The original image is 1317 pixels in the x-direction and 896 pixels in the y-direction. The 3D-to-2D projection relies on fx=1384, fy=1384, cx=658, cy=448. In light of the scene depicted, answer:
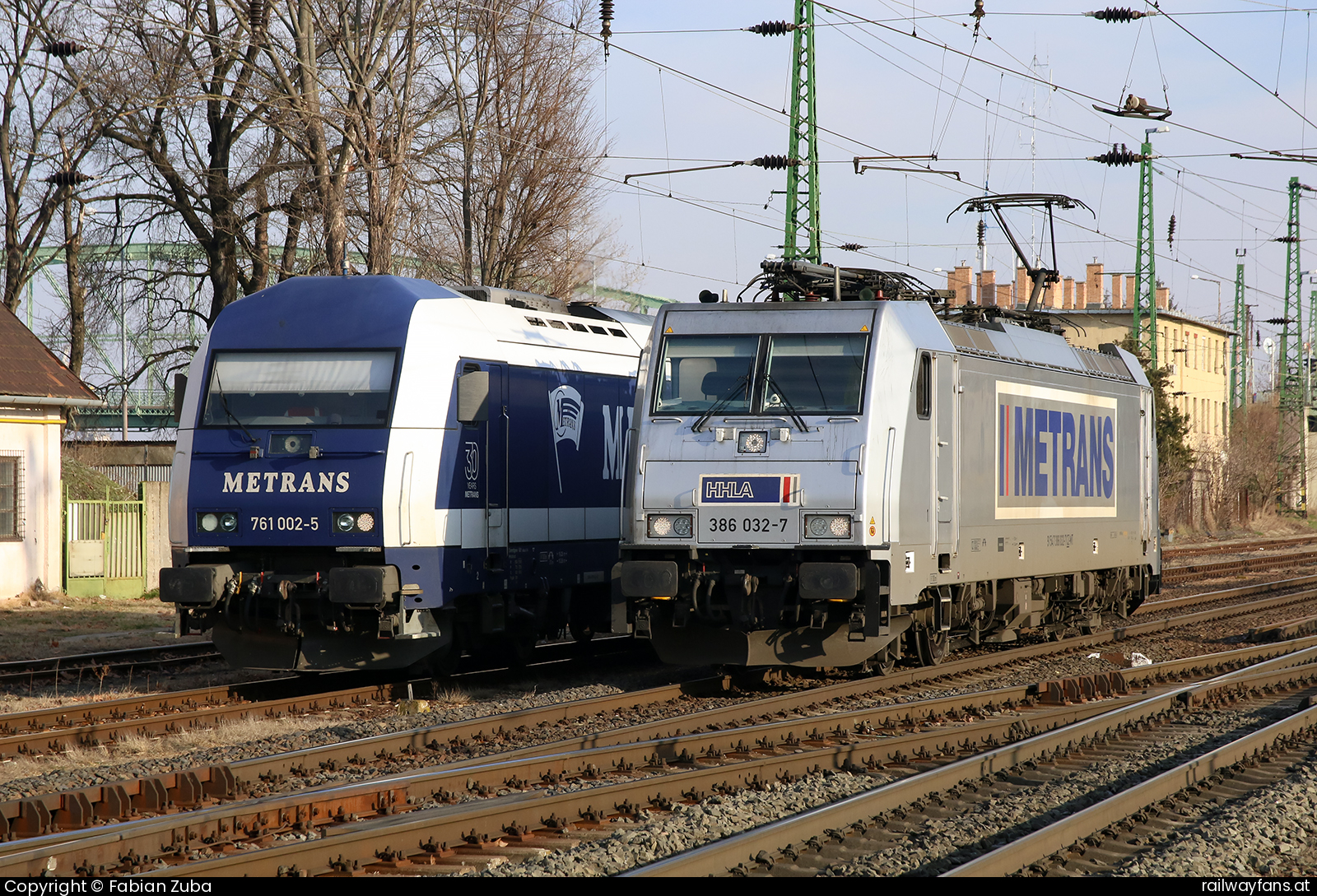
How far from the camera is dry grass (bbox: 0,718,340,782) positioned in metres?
9.59

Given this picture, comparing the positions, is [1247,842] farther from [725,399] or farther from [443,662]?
[443,662]

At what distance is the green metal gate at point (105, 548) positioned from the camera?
23.1 metres

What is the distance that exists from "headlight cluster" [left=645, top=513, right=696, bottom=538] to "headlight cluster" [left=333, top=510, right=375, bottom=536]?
2381 millimetres

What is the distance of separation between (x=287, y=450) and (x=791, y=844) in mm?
6862

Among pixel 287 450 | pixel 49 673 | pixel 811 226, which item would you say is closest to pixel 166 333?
pixel 811 226

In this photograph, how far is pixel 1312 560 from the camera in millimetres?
36062

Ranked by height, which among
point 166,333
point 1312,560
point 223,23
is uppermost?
point 223,23

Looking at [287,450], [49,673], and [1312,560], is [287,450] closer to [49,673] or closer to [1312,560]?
[49,673]

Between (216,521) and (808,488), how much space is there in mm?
5206

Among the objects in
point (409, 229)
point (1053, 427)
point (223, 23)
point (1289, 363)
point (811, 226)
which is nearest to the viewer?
point (1053, 427)

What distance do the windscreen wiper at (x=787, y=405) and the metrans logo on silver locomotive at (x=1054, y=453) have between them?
124 inches

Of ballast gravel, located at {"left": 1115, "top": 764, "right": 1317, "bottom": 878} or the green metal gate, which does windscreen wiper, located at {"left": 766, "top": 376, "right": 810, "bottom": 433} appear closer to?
ballast gravel, located at {"left": 1115, "top": 764, "right": 1317, "bottom": 878}

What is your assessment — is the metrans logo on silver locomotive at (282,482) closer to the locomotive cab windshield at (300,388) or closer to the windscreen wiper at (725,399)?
the locomotive cab windshield at (300,388)

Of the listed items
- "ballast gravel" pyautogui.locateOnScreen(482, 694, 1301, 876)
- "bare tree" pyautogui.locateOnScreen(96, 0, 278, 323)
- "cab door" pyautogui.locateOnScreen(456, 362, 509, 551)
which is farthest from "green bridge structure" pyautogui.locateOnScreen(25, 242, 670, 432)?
"ballast gravel" pyautogui.locateOnScreen(482, 694, 1301, 876)
